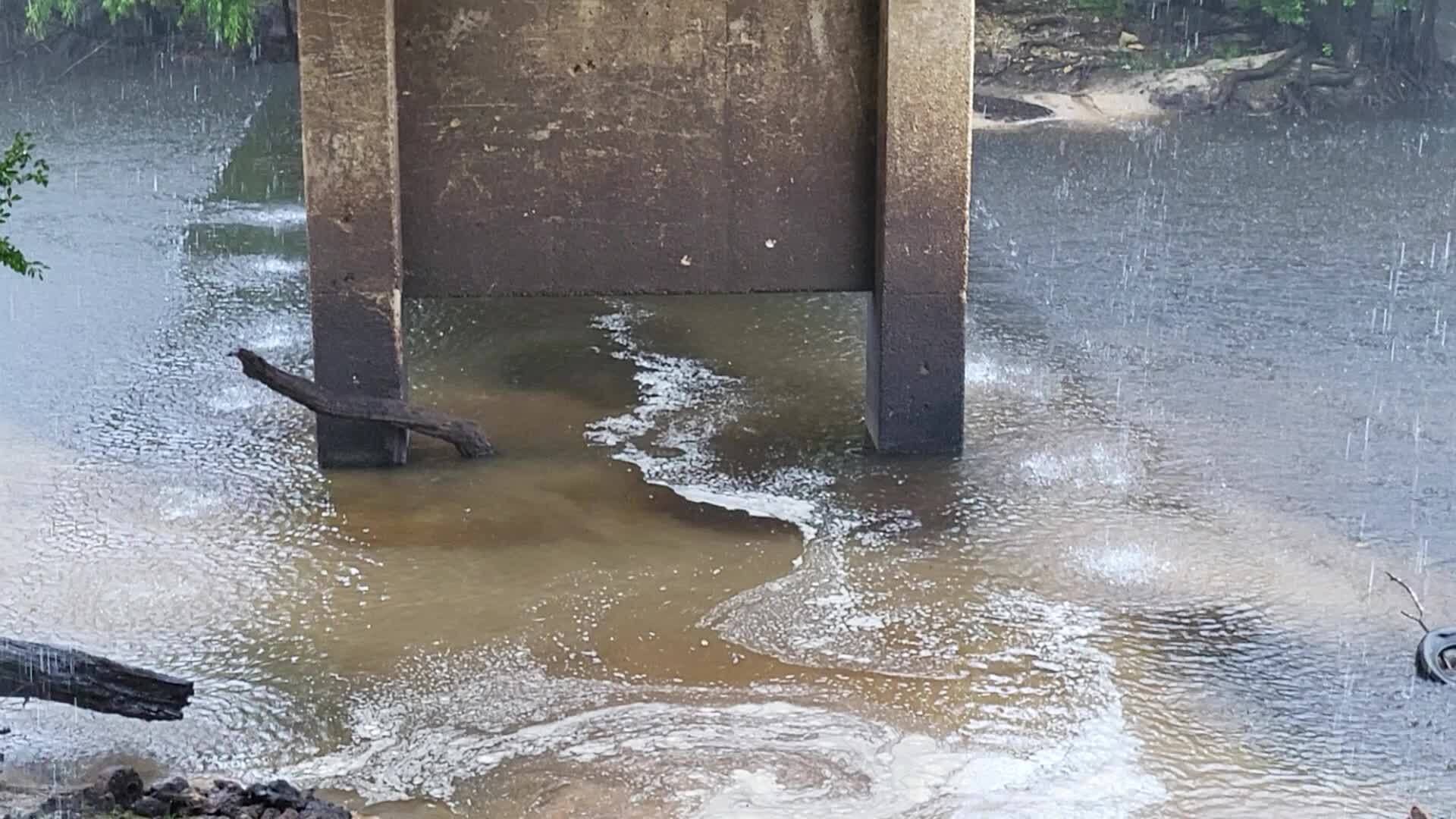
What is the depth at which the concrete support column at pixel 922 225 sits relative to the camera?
9.37m

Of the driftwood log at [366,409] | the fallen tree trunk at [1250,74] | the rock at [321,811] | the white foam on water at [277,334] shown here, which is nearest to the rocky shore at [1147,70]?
the fallen tree trunk at [1250,74]

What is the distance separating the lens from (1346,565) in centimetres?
852

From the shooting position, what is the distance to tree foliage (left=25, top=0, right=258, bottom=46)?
22828 millimetres

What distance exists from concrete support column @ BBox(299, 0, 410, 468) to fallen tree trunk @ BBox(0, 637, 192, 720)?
2996 millimetres

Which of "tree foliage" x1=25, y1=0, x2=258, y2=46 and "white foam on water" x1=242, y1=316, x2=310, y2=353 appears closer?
"white foam on water" x1=242, y1=316, x2=310, y2=353

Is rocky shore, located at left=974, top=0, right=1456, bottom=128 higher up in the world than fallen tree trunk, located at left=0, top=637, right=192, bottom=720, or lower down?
higher up

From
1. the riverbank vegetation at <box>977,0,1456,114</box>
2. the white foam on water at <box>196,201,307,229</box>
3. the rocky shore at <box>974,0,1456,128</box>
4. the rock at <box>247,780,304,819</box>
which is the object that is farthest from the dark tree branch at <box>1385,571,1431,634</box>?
the riverbank vegetation at <box>977,0,1456,114</box>

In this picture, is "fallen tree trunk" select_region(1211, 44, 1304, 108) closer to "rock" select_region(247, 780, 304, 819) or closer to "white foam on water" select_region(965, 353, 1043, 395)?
"white foam on water" select_region(965, 353, 1043, 395)

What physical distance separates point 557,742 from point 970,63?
429 centimetres

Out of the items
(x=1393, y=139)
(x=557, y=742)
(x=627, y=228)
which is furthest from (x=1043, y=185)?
(x=557, y=742)

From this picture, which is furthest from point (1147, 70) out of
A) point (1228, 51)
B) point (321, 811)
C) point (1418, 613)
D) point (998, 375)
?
point (321, 811)

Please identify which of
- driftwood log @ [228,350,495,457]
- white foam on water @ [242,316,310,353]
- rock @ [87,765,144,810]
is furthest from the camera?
white foam on water @ [242,316,310,353]

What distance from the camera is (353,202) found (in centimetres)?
934

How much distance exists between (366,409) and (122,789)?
3.79 m
